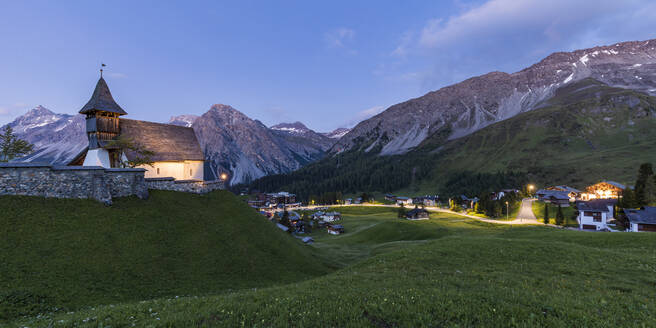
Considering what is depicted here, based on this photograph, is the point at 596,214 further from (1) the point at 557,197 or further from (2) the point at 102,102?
(2) the point at 102,102

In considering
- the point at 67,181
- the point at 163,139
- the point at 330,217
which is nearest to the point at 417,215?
the point at 330,217

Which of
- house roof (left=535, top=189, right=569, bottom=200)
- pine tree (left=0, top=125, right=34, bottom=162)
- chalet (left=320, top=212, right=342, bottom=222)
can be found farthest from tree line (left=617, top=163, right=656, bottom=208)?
pine tree (left=0, top=125, right=34, bottom=162)

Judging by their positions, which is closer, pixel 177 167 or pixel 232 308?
pixel 232 308

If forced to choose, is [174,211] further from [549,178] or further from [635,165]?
[635,165]

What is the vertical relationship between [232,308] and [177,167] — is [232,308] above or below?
below

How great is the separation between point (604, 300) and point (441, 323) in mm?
8844

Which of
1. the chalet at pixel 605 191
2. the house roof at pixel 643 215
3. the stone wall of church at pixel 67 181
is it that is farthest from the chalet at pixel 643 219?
the stone wall of church at pixel 67 181

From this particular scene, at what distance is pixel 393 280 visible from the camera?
16859mm

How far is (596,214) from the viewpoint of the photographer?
86625mm

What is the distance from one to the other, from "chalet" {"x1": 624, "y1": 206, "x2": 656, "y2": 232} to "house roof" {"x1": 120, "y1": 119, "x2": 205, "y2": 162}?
116118 millimetres

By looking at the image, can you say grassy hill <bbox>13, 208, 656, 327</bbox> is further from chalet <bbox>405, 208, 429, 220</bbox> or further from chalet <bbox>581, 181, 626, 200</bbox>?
chalet <bbox>581, 181, 626, 200</bbox>

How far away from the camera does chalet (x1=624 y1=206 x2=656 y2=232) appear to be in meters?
69.6

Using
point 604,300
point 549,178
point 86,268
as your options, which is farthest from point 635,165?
point 86,268

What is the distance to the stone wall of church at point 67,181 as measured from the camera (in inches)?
912
